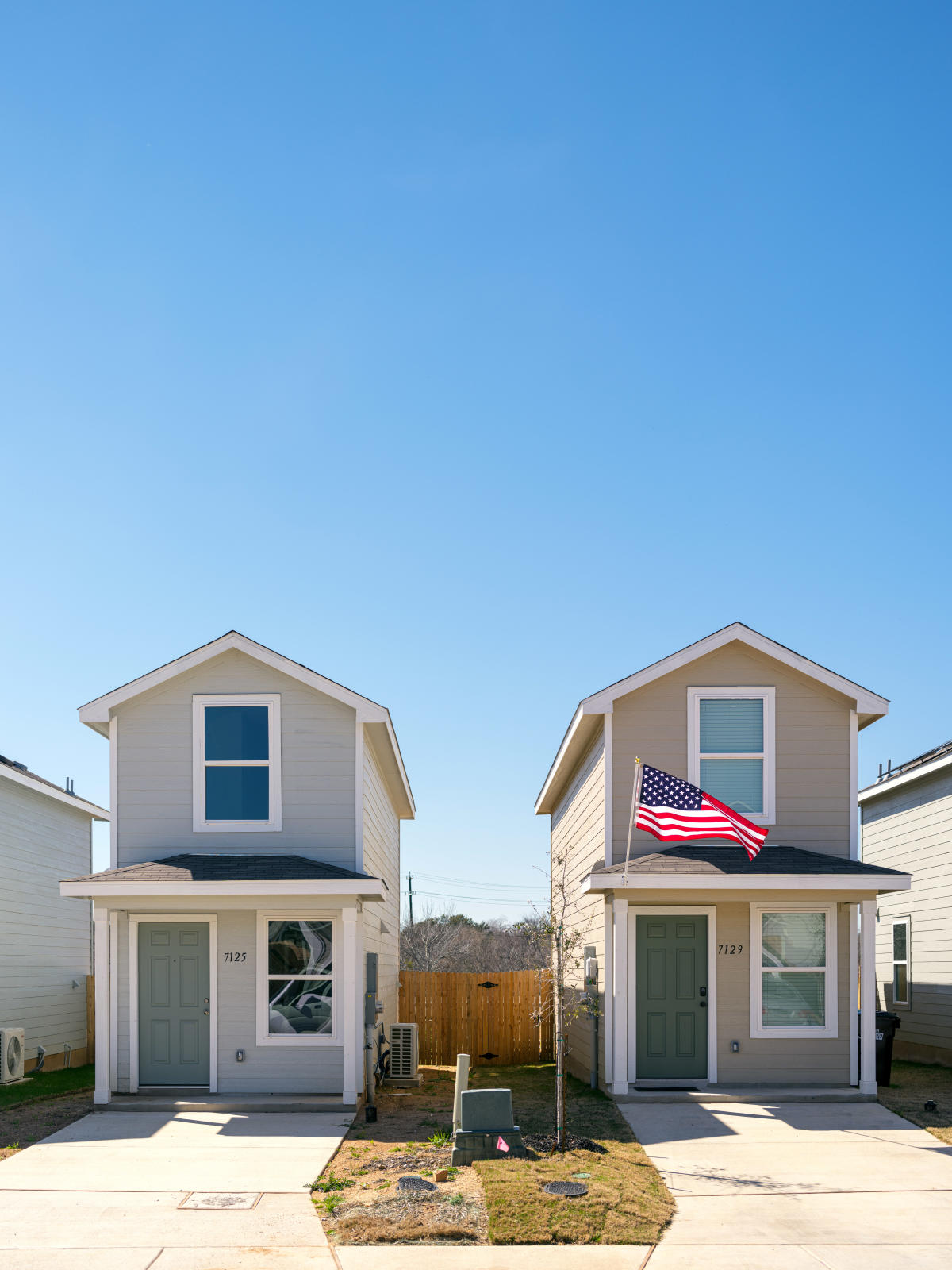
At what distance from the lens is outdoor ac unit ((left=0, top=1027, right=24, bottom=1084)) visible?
1584 cm

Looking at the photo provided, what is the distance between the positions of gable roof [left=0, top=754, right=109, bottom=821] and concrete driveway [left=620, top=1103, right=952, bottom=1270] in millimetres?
10683

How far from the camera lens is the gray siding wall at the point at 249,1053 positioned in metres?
14.0

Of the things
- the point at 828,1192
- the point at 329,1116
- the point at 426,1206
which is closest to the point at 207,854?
the point at 329,1116

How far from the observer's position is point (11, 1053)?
16.1 meters

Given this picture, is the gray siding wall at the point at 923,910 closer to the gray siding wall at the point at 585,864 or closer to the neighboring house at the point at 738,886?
the neighboring house at the point at 738,886

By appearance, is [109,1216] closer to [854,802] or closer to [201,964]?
[201,964]

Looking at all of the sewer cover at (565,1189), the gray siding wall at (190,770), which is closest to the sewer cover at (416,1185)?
the sewer cover at (565,1189)

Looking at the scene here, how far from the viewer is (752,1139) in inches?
460

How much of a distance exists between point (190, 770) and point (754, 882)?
741cm

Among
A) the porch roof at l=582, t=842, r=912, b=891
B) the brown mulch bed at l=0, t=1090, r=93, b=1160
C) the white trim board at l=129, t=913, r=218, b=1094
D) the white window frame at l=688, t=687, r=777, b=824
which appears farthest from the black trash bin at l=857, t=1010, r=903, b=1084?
the brown mulch bed at l=0, t=1090, r=93, b=1160

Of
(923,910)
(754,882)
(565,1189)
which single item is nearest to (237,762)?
(754,882)

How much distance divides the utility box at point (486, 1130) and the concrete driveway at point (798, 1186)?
1.45 metres

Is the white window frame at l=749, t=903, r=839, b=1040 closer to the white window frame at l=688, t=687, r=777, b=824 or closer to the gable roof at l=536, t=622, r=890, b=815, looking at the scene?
the white window frame at l=688, t=687, r=777, b=824

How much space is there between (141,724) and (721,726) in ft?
25.5
